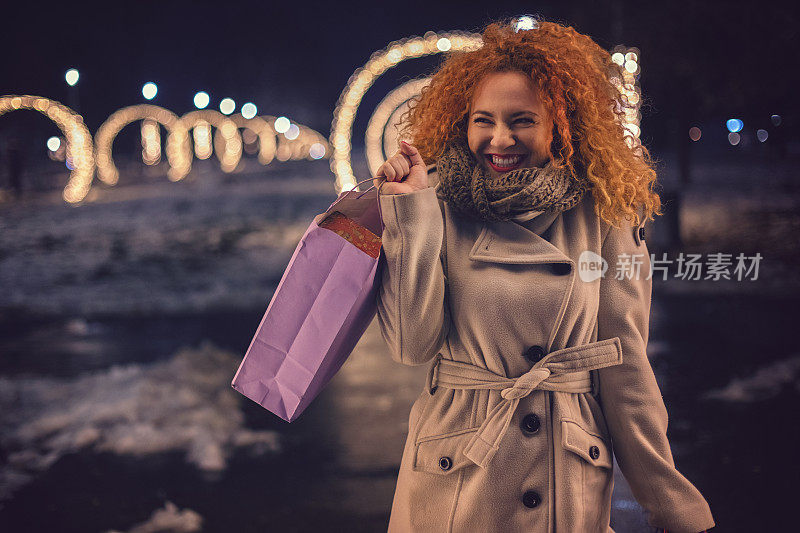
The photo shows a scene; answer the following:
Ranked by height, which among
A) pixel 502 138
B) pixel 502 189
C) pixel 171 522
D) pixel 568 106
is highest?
pixel 568 106

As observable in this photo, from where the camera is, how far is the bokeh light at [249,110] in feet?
183

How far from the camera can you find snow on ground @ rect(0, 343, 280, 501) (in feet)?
17.8

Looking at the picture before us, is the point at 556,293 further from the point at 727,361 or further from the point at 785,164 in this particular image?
the point at 785,164

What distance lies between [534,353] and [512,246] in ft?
1.06

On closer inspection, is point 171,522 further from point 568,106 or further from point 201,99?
point 201,99

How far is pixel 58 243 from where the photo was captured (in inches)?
578

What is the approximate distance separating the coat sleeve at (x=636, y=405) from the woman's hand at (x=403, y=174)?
662mm

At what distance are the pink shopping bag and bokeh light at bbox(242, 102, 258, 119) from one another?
54.6 meters

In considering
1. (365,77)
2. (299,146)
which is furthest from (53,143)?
(299,146)

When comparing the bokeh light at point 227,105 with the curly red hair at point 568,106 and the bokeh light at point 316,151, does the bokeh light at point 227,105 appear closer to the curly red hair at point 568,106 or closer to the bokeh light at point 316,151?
the bokeh light at point 316,151

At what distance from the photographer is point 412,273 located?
2.16m

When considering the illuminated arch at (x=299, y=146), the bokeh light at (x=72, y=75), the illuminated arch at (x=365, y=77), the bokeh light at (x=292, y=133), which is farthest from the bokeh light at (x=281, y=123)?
the illuminated arch at (x=365, y=77)

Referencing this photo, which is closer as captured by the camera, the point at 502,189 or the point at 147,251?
the point at 502,189

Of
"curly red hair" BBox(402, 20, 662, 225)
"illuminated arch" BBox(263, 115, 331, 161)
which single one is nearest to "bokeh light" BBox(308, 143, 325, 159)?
"illuminated arch" BBox(263, 115, 331, 161)
